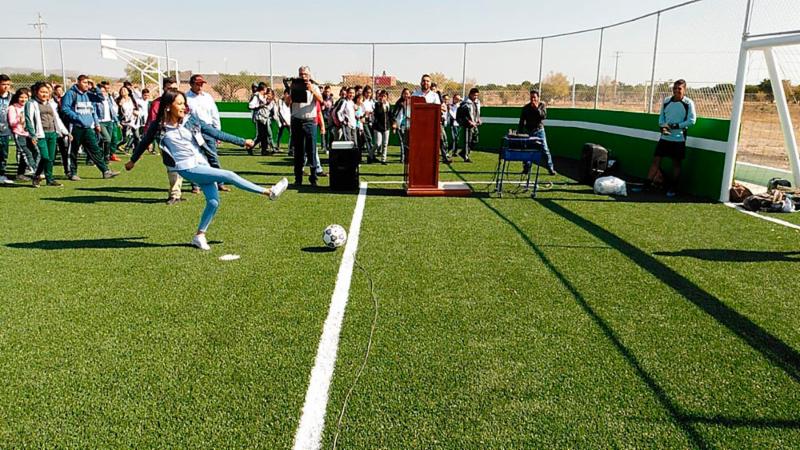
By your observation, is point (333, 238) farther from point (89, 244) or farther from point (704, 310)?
point (704, 310)

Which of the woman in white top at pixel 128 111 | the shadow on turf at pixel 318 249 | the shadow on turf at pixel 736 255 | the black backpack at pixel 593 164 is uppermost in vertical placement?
the woman in white top at pixel 128 111

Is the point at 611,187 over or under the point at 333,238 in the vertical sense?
over

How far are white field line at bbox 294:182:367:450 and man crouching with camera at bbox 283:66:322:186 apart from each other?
5.37 metres

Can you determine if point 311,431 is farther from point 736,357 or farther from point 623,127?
point 623,127

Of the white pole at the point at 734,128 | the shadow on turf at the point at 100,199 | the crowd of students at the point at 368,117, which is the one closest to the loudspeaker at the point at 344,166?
the crowd of students at the point at 368,117

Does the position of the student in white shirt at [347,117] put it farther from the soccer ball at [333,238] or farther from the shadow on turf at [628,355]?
the shadow on turf at [628,355]

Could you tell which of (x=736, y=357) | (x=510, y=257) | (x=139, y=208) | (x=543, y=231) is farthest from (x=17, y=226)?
(x=736, y=357)

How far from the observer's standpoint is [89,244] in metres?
6.89

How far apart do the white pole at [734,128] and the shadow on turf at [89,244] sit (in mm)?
8730

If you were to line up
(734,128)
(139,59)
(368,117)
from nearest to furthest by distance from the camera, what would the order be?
1. (734,128)
2. (368,117)
3. (139,59)

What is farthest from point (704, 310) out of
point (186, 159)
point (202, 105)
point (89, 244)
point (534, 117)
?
point (534, 117)

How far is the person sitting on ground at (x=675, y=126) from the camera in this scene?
34.9ft

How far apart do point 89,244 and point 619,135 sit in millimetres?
12367

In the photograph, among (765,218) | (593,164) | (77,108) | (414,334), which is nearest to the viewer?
(414,334)
